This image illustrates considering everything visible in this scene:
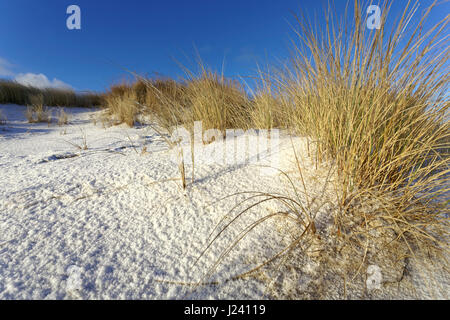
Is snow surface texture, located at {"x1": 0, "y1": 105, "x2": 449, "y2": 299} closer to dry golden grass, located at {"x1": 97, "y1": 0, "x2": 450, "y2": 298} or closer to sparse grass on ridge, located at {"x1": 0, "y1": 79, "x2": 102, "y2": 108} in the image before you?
dry golden grass, located at {"x1": 97, "y1": 0, "x2": 450, "y2": 298}

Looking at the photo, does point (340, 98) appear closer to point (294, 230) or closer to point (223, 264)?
point (294, 230)

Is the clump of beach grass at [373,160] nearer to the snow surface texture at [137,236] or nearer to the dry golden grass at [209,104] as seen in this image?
the snow surface texture at [137,236]

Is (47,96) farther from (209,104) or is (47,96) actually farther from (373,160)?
(373,160)

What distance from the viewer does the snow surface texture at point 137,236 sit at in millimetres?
571

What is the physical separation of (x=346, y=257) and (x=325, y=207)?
209 mm

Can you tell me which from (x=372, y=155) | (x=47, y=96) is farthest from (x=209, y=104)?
(x=47, y=96)

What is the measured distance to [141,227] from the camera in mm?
779

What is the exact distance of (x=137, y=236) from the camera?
2.43ft

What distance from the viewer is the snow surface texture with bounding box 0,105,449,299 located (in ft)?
1.87

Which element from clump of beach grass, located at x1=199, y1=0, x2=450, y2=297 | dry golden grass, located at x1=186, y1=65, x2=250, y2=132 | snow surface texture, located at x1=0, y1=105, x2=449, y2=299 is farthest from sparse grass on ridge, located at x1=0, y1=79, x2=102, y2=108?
clump of beach grass, located at x1=199, y1=0, x2=450, y2=297

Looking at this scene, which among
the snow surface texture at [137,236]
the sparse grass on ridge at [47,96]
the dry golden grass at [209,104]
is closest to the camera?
the snow surface texture at [137,236]

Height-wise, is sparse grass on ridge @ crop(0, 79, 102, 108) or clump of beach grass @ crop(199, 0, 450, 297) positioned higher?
sparse grass on ridge @ crop(0, 79, 102, 108)

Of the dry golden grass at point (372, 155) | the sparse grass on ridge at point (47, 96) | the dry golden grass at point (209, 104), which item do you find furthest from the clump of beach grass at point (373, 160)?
the sparse grass on ridge at point (47, 96)

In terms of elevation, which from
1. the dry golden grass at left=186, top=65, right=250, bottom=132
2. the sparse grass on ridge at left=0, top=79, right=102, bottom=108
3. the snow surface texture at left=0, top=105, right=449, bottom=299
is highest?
the sparse grass on ridge at left=0, top=79, right=102, bottom=108
